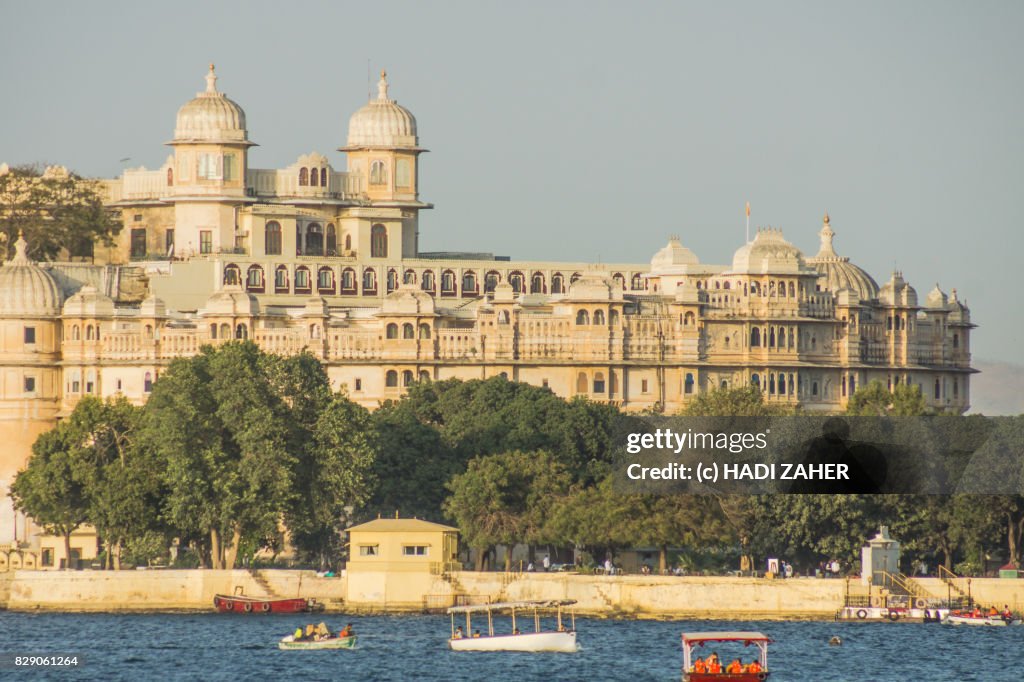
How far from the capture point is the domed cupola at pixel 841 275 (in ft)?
567

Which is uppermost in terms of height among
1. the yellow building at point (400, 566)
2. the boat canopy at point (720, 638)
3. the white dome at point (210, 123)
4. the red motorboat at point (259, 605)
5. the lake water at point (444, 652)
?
the white dome at point (210, 123)

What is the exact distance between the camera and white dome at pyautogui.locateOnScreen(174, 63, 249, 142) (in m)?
170

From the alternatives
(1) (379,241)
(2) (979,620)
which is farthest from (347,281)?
(2) (979,620)

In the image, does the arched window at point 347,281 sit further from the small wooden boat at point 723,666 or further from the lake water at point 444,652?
the small wooden boat at point 723,666

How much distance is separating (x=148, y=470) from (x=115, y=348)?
93.8ft

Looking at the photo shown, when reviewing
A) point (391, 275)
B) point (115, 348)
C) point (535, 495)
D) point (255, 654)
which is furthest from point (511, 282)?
point (255, 654)

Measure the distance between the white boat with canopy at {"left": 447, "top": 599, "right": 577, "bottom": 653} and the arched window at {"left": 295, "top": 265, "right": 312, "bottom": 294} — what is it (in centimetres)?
4551

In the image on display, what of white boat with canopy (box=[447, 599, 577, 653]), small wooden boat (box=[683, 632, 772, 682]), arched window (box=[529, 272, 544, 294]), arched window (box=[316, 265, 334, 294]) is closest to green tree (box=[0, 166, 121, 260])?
arched window (box=[316, 265, 334, 294])

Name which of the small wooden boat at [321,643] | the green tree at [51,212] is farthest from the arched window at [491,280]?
the small wooden boat at [321,643]

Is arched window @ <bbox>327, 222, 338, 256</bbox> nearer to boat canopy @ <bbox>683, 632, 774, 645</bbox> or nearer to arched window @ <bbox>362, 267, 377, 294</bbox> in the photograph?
arched window @ <bbox>362, 267, 377, 294</bbox>

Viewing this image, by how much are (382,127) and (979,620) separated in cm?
6043

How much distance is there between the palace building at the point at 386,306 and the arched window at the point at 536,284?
94 mm

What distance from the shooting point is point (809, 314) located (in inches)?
6555

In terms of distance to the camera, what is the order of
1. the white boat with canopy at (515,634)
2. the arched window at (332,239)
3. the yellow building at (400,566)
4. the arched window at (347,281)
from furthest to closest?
the arched window at (332,239) < the arched window at (347,281) < the yellow building at (400,566) < the white boat with canopy at (515,634)
